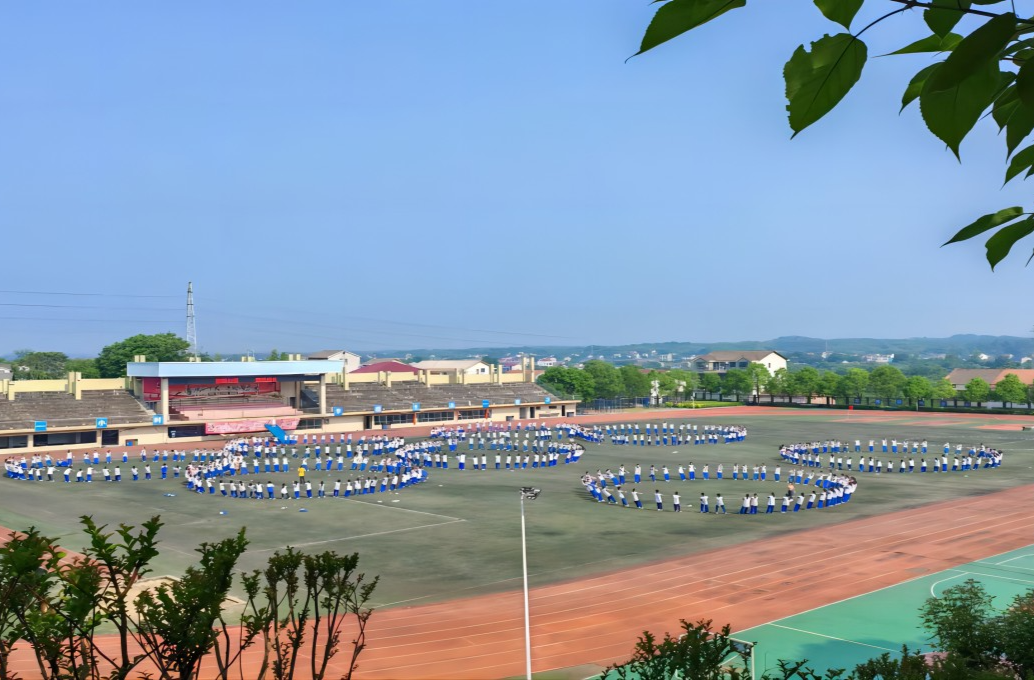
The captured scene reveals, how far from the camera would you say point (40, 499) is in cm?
3366

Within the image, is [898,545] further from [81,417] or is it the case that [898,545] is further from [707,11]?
[81,417]

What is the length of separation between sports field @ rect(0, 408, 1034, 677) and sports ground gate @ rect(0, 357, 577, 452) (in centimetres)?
→ 1412

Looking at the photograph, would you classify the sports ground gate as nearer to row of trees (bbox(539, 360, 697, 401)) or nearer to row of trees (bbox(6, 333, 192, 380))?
row of trees (bbox(539, 360, 697, 401))

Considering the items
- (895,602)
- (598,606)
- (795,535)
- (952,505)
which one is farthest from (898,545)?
(598,606)

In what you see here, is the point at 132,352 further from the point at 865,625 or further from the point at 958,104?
the point at 958,104

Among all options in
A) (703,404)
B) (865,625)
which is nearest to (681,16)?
(865,625)

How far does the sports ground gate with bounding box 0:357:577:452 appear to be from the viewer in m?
51.5

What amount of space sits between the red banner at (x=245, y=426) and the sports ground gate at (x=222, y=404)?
0.21ft

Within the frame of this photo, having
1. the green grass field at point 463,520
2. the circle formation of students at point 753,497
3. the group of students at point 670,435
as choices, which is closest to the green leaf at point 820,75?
the green grass field at point 463,520

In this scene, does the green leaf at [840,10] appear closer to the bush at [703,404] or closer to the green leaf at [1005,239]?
the green leaf at [1005,239]

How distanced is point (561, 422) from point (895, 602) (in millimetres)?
51217

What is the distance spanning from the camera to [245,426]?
57.2 m

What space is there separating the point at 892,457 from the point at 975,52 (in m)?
49.3

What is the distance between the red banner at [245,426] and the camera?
56.1 m
